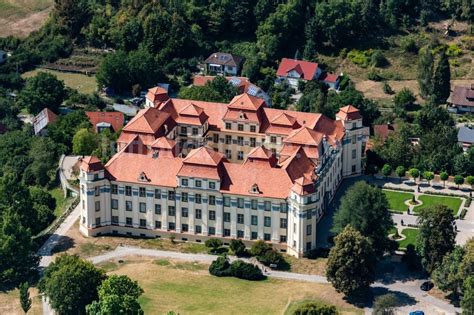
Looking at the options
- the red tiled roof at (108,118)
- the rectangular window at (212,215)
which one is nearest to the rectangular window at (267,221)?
the rectangular window at (212,215)

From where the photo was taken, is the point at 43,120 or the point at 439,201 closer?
the point at 439,201

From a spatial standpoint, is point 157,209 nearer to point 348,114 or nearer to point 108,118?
point 348,114

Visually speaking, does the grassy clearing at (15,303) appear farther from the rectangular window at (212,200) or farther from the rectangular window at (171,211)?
the rectangular window at (212,200)

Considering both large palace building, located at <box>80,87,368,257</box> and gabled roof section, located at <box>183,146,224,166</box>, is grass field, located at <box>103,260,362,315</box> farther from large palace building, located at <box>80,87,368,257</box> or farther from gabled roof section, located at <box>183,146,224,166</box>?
gabled roof section, located at <box>183,146,224,166</box>

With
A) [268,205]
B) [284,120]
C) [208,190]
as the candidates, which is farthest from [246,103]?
[268,205]

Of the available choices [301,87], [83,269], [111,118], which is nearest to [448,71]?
[301,87]

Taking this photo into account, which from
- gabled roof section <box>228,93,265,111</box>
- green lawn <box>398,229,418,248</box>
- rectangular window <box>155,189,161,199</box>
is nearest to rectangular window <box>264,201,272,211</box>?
rectangular window <box>155,189,161,199</box>
